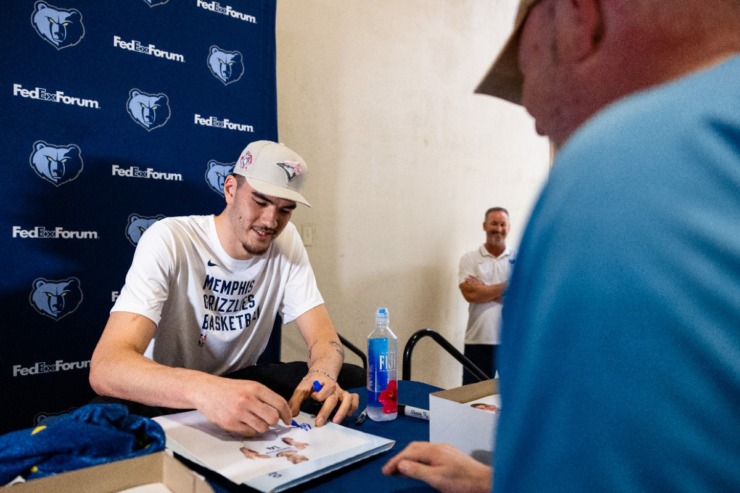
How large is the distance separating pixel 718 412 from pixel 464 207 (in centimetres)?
365

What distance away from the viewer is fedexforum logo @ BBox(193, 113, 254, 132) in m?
2.26

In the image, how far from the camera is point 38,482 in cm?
59

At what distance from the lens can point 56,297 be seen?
1.91 meters

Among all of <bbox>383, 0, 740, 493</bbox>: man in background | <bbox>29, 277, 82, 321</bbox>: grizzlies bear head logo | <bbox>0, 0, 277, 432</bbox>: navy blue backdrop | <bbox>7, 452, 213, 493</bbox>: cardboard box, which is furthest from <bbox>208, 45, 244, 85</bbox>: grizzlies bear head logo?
<bbox>383, 0, 740, 493</bbox>: man in background

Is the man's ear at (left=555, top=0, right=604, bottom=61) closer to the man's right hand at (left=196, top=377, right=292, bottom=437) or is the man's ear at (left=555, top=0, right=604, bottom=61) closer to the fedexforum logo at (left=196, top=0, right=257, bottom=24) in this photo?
the man's right hand at (left=196, top=377, right=292, bottom=437)

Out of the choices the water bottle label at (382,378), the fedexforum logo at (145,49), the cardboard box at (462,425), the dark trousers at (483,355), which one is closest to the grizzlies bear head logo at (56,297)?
the fedexforum logo at (145,49)

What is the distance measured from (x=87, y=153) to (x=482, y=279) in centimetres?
264

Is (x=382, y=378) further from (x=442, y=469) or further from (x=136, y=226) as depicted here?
(x=136, y=226)

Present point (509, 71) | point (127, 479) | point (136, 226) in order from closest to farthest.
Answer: point (509, 71) < point (127, 479) < point (136, 226)

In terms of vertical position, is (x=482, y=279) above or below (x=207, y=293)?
below

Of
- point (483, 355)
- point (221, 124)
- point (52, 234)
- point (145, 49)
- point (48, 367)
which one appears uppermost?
point (145, 49)

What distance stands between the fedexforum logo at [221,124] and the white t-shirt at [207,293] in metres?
0.63

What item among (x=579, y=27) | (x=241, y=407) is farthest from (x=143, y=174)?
(x=579, y=27)

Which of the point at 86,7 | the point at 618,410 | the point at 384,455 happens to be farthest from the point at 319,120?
the point at 618,410
